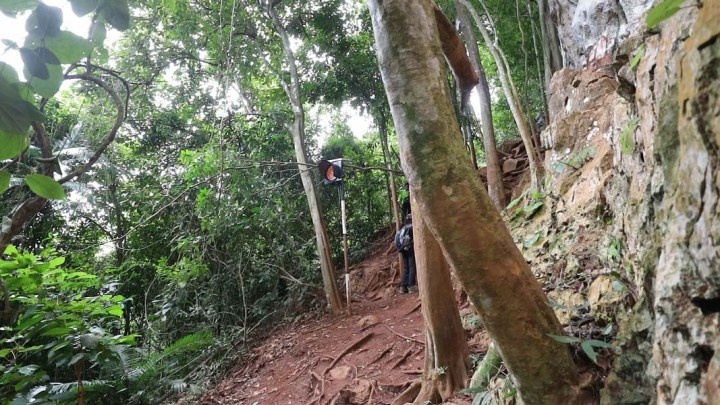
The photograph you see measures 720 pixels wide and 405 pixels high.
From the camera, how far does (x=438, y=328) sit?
12.6ft

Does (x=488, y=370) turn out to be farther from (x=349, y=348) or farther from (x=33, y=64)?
(x=349, y=348)

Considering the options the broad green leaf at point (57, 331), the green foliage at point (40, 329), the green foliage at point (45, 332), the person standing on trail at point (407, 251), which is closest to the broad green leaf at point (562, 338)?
the green foliage at point (45, 332)

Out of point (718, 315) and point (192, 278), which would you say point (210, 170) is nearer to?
point (192, 278)

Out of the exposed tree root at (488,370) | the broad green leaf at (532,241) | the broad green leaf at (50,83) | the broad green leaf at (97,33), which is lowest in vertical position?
the exposed tree root at (488,370)

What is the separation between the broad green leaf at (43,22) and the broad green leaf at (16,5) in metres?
Result: 0.01

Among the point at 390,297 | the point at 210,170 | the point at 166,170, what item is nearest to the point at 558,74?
the point at 390,297

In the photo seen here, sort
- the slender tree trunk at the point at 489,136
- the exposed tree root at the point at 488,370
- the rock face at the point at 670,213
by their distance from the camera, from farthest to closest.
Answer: the slender tree trunk at the point at 489,136, the exposed tree root at the point at 488,370, the rock face at the point at 670,213

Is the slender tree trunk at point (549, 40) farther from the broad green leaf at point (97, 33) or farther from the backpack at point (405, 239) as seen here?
the broad green leaf at point (97, 33)

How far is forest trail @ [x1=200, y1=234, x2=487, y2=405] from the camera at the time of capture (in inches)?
197

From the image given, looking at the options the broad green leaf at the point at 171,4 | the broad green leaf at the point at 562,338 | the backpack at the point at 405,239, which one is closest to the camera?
the broad green leaf at the point at 562,338

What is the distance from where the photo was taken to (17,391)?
3281 millimetres

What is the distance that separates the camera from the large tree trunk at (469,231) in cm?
191

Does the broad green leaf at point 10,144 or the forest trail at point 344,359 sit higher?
the broad green leaf at point 10,144

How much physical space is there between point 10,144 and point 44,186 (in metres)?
0.11
